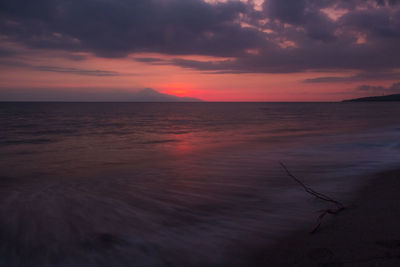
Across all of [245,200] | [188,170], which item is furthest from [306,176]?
[188,170]

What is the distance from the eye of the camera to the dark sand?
3.33m

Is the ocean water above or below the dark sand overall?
below

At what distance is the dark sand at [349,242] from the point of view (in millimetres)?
3334

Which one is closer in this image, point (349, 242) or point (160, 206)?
point (349, 242)

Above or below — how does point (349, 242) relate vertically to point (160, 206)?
above

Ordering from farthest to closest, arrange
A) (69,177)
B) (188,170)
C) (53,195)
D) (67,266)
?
(188,170), (69,177), (53,195), (67,266)

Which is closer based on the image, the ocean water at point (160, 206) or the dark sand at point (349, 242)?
the dark sand at point (349, 242)

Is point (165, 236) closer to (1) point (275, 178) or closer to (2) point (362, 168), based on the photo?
(1) point (275, 178)

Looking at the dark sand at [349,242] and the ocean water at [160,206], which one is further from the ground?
the dark sand at [349,242]

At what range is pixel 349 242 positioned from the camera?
3775 mm

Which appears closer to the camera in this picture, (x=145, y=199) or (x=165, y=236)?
(x=165, y=236)

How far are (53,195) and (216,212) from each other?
169 inches

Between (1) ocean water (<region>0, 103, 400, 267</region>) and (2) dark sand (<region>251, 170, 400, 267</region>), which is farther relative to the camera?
(1) ocean water (<region>0, 103, 400, 267</region>)

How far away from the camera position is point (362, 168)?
912 cm
